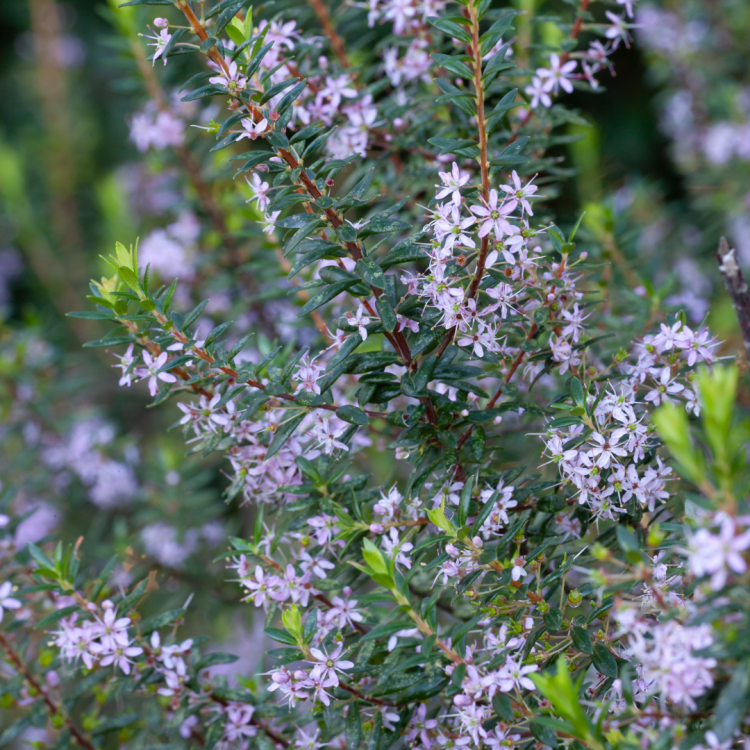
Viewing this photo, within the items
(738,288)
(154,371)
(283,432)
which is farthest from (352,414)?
(738,288)

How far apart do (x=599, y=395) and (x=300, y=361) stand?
537 mm

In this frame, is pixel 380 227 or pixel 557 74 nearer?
pixel 380 227

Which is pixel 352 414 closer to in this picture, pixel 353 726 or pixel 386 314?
pixel 386 314

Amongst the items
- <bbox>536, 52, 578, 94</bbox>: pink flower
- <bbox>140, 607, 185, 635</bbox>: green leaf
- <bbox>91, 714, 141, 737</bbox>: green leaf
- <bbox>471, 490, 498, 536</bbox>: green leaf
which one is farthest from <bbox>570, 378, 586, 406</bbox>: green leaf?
<bbox>91, 714, 141, 737</bbox>: green leaf

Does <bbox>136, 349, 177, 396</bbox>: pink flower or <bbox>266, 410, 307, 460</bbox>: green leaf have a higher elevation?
<bbox>136, 349, 177, 396</bbox>: pink flower

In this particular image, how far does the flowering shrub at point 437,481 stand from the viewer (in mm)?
1020

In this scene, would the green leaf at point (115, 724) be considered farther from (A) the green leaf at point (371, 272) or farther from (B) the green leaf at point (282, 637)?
(A) the green leaf at point (371, 272)

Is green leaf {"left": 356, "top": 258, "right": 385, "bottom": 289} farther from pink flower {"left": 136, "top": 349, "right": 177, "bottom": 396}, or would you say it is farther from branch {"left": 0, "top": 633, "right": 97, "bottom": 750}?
branch {"left": 0, "top": 633, "right": 97, "bottom": 750}

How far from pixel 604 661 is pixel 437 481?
389 mm

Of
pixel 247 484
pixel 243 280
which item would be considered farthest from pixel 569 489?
pixel 243 280

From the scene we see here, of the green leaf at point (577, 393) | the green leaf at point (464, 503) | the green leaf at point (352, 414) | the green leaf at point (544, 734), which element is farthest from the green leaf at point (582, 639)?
the green leaf at point (352, 414)

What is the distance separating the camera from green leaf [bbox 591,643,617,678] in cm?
110

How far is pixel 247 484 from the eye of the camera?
1.37 m

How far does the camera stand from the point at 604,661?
3.65 ft
